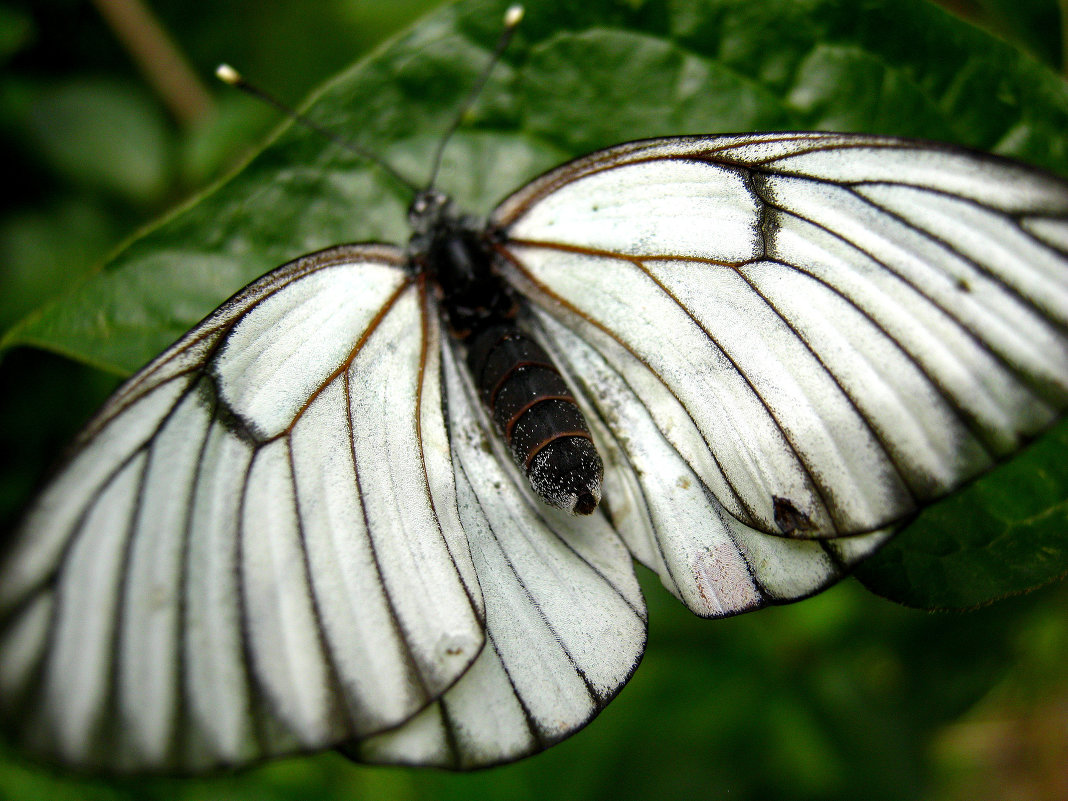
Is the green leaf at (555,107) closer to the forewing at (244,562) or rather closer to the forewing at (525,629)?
the forewing at (244,562)

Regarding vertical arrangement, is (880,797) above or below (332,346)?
below

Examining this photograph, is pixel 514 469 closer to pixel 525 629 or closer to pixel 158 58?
pixel 525 629

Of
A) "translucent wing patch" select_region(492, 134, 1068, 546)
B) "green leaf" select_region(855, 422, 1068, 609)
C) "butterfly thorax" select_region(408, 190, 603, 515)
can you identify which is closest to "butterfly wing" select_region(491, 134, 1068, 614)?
"translucent wing patch" select_region(492, 134, 1068, 546)

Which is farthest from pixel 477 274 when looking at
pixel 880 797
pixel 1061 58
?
pixel 880 797

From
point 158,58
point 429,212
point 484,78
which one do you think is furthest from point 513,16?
point 158,58

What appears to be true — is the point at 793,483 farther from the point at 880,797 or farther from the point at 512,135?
the point at 880,797

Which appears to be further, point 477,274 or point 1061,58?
point 1061,58

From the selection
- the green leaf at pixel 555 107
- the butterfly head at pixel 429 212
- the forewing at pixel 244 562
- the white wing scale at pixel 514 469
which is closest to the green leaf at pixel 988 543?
the green leaf at pixel 555 107
